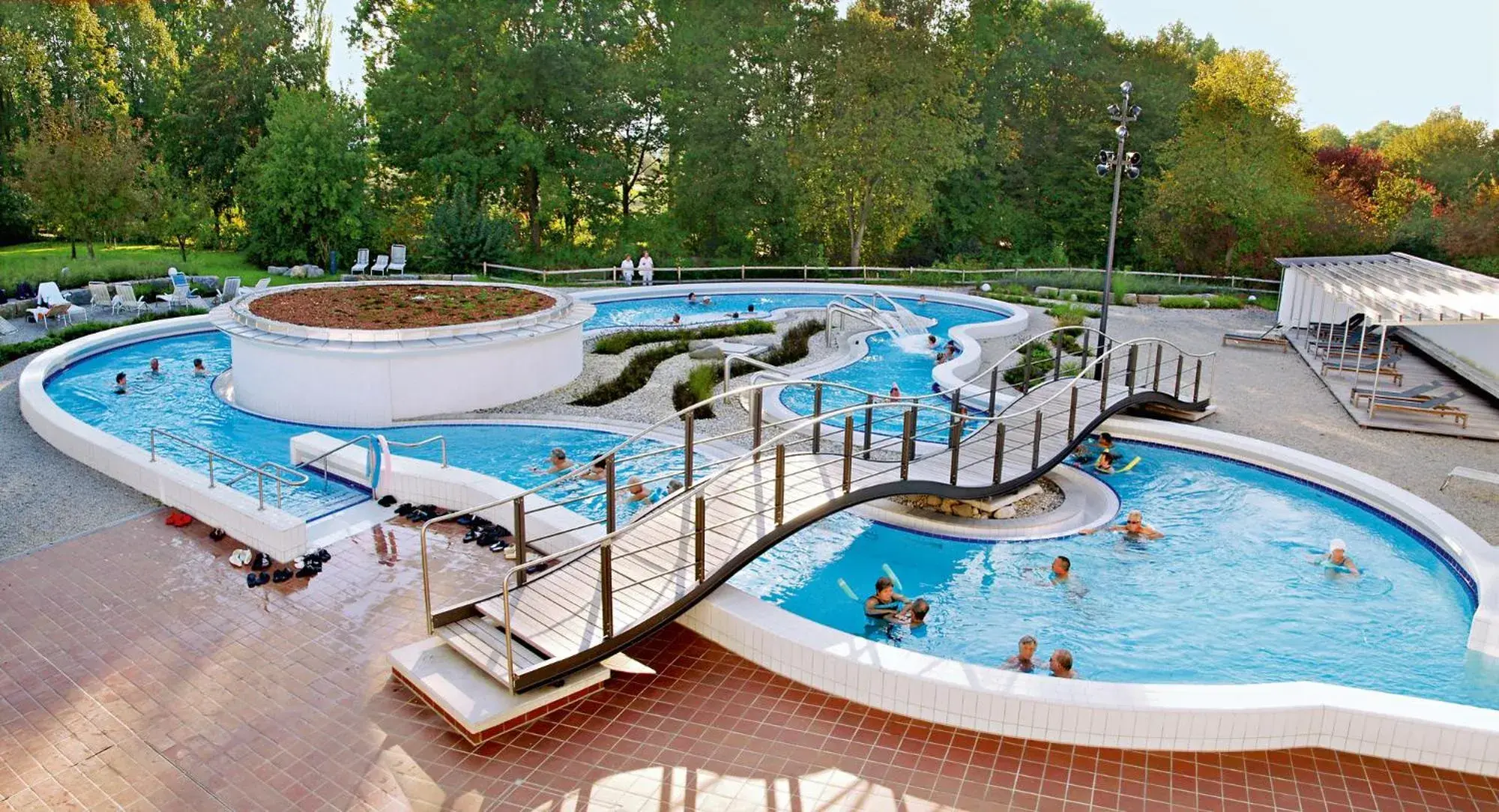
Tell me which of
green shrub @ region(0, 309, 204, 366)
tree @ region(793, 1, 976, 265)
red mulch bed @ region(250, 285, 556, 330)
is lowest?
green shrub @ region(0, 309, 204, 366)

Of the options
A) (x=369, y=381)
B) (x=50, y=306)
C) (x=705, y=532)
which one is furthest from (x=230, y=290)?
(x=705, y=532)

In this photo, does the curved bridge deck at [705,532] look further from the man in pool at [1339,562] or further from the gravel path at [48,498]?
the gravel path at [48,498]

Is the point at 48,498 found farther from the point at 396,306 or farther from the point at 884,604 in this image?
the point at 884,604

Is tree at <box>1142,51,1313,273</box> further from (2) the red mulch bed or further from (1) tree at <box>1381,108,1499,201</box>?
(2) the red mulch bed

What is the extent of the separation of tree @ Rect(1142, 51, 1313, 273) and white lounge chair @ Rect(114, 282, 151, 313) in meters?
29.2

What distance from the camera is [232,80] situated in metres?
38.9

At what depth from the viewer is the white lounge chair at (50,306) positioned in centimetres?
2195

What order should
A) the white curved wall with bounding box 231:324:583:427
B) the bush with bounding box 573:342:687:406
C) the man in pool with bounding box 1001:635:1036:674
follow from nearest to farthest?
the man in pool with bounding box 1001:635:1036:674
the white curved wall with bounding box 231:324:583:427
the bush with bounding box 573:342:687:406

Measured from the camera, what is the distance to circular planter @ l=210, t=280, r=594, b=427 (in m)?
15.7

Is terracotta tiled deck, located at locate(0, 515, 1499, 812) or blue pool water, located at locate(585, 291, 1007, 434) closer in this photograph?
terracotta tiled deck, located at locate(0, 515, 1499, 812)

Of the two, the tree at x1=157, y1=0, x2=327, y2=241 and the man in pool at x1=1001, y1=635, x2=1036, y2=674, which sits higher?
the tree at x1=157, y1=0, x2=327, y2=241

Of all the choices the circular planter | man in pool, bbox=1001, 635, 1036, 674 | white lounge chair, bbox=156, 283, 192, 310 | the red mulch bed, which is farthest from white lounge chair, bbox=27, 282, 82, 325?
man in pool, bbox=1001, 635, 1036, 674

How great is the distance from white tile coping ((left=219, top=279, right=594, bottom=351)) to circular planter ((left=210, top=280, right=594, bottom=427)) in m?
0.02

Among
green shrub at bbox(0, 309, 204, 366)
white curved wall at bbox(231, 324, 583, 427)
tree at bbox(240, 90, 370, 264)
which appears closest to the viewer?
white curved wall at bbox(231, 324, 583, 427)
